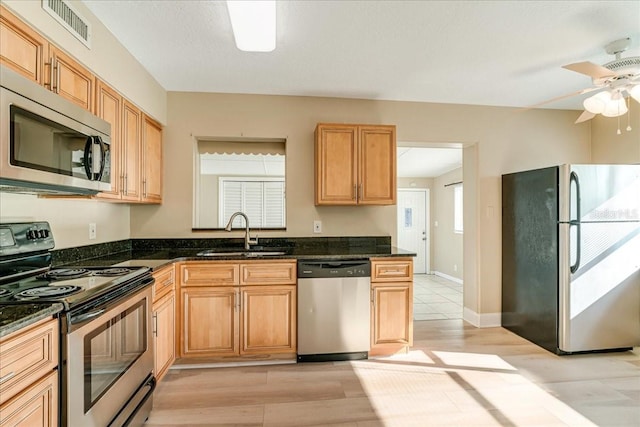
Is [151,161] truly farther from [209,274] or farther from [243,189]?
[243,189]

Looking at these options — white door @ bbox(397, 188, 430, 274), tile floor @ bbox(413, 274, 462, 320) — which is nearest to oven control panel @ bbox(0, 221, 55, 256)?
tile floor @ bbox(413, 274, 462, 320)

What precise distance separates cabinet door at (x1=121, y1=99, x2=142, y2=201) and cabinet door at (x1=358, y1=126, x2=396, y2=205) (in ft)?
6.36

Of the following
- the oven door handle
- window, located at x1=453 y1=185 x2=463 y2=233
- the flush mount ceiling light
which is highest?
the flush mount ceiling light

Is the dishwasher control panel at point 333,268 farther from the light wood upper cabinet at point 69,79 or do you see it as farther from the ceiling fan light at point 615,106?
the ceiling fan light at point 615,106

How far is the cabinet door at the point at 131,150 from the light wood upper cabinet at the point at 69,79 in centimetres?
46

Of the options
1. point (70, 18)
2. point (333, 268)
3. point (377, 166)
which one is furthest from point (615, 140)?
point (70, 18)

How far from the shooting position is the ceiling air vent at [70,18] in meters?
A: 1.62

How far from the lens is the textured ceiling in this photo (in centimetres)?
197

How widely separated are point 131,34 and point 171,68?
52 centimetres

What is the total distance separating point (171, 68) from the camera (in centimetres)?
276

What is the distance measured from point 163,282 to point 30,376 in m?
1.30

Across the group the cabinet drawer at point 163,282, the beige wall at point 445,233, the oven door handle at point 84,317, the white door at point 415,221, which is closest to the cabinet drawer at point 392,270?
the cabinet drawer at point 163,282

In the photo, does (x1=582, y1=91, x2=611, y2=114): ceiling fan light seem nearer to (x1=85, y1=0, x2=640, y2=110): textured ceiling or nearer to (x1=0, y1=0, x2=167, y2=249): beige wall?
(x1=85, y1=0, x2=640, y2=110): textured ceiling

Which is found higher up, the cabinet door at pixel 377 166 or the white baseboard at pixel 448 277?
the cabinet door at pixel 377 166
